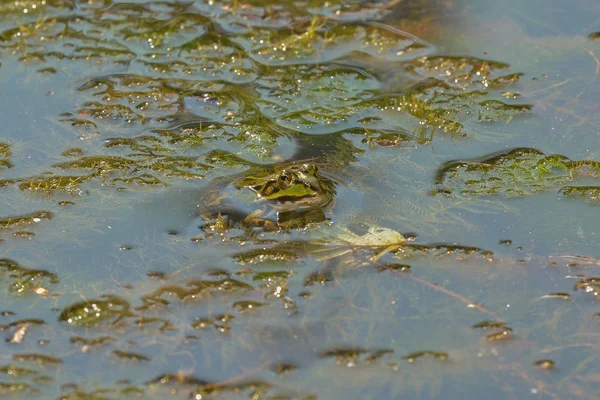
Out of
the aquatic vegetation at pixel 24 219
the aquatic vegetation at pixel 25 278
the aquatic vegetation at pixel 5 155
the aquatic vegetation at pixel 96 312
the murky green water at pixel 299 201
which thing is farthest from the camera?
the aquatic vegetation at pixel 5 155

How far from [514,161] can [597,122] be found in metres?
0.91

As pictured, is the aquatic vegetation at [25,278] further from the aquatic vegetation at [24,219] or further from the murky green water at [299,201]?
the aquatic vegetation at [24,219]

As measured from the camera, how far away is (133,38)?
712 cm

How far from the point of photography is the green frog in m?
5.12

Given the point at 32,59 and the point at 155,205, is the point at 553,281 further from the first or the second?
the point at 32,59

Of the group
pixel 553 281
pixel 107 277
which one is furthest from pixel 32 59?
pixel 553 281

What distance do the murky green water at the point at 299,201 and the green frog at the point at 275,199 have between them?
1.0 inches

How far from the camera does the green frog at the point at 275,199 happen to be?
5.12 metres

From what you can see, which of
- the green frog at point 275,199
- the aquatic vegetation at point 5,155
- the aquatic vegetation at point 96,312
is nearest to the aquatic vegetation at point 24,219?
the aquatic vegetation at point 5,155

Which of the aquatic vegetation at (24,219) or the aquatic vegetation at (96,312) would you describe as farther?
the aquatic vegetation at (24,219)

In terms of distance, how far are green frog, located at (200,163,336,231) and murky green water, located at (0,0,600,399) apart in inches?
1.0

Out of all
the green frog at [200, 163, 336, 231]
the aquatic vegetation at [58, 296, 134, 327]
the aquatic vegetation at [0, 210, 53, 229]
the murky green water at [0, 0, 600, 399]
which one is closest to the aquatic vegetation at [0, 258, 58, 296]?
the murky green water at [0, 0, 600, 399]

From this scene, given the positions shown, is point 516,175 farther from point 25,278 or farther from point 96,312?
point 25,278

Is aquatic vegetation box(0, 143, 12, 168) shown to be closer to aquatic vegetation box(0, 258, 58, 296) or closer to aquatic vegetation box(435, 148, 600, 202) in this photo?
aquatic vegetation box(0, 258, 58, 296)
